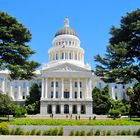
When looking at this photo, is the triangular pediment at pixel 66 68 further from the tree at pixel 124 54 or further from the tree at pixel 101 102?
the tree at pixel 124 54

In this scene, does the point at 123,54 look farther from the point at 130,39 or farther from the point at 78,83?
the point at 78,83

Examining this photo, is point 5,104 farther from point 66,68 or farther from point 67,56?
point 67,56

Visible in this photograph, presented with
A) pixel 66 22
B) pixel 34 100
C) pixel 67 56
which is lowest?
pixel 34 100

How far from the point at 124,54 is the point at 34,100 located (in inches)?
2542

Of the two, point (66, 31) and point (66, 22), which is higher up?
point (66, 22)

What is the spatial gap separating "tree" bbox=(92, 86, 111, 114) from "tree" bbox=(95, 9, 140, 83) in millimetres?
54486

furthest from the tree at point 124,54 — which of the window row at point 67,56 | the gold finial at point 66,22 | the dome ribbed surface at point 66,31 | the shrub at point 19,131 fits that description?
the gold finial at point 66,22

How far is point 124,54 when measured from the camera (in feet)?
102

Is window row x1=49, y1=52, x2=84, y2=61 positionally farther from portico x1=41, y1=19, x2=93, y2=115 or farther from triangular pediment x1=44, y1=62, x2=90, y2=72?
triangular pediment x1=44, y1=62, x2=90, y2=72

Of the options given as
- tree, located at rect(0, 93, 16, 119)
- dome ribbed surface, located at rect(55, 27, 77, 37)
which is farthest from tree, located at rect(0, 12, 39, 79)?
dome ribbed surface, located at rect(55, 27, 77, 37)

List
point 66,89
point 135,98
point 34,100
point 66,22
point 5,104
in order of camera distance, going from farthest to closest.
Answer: point 66,22
point 66,89
point 34,100
point 5,104
point 135,98

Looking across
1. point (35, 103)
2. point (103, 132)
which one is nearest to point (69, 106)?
point (35, 103)

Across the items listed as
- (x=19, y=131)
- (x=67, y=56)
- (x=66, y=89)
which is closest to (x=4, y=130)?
(x=19, y=131)

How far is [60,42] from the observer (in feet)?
361
